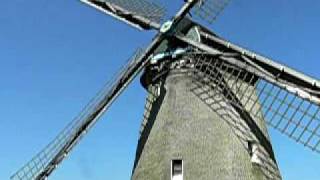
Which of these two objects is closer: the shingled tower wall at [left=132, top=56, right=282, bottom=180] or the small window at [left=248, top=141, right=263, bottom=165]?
the shingled tower wall at [left=132, top=56, right=282, bottom=180]

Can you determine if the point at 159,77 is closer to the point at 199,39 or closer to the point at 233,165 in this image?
the point at 199,39

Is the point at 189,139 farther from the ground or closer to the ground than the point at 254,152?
farther from the ground

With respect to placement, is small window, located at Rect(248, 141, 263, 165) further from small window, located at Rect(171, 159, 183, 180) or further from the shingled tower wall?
small window, located at Rect(171, 159, 183, 180)

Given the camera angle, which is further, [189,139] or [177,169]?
[189,139]

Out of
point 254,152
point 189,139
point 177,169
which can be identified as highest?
point 189,139

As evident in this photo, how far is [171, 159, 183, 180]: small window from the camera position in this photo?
11758mm

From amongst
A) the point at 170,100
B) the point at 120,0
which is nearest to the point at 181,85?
the point at 170,100

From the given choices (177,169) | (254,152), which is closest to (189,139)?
(177,169)

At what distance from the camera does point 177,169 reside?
11.8m

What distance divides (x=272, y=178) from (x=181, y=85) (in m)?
2.86

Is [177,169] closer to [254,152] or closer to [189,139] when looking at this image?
[189,139]

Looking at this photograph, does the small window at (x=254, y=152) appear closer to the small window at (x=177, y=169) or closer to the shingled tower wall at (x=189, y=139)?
the shingled tower wall at (x=189, y=139)

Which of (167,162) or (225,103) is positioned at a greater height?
(225,103)

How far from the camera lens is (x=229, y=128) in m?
11.9
